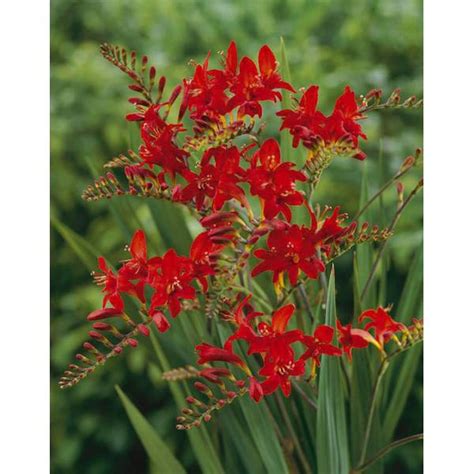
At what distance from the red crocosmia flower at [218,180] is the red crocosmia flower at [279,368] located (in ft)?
0.80

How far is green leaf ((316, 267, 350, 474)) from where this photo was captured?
1.51m

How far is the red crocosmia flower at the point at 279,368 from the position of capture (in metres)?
1.44

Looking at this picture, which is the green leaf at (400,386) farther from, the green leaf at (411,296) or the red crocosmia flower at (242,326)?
the red crocosmia flower at (242,326)

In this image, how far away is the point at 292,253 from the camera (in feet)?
4.75

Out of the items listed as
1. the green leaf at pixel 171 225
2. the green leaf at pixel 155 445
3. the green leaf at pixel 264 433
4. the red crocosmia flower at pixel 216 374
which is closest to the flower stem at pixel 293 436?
the green leaf at pixel 264 433

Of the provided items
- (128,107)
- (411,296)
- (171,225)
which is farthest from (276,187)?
(128,107)

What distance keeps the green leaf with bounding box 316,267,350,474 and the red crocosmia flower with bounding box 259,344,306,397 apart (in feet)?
0.23

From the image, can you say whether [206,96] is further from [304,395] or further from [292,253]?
[304,395]

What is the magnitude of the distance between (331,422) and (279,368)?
0.62 feet

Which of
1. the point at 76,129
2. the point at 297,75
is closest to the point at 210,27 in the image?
the point at 297,75

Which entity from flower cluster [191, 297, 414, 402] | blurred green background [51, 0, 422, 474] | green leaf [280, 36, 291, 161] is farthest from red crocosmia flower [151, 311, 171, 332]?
blurred green background [51, 0, 422, 474]

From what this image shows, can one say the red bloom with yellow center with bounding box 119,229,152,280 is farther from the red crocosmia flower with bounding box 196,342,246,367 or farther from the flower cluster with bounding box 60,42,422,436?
the red crocosmia flower with bounding box 196,342,246,367
